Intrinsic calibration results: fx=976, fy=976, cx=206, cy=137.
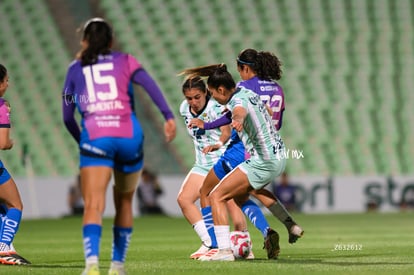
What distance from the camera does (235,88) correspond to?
8.93 m

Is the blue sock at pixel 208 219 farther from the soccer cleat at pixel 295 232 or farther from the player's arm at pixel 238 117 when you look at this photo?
the player's arm at pixel 238 117

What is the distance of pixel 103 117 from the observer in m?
6.71

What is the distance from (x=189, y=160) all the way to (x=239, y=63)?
15.4 m

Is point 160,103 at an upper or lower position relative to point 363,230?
upper

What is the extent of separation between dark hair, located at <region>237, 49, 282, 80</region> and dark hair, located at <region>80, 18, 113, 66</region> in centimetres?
270

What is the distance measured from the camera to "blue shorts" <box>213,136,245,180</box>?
9367mm

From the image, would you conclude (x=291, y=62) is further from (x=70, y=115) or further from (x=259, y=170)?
(x=70, y=115)

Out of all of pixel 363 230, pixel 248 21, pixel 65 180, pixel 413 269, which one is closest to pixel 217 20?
pixel 248 21

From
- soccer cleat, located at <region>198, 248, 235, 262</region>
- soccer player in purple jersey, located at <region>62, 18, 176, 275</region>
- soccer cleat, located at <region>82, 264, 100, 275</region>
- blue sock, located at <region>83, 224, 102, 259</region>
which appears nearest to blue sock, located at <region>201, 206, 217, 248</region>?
soccer cleat, located at <region>198, 248, 235, 262</region>

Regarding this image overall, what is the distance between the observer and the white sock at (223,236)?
28.9ft

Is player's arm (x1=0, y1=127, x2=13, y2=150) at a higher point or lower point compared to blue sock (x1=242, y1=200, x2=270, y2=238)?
higher

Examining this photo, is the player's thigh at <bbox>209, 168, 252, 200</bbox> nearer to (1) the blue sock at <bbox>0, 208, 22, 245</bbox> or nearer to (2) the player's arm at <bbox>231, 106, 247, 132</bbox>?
(2) the player's arm at <bbox>231, 106, 247, 132</bbox>

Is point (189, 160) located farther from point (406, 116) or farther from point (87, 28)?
point (87, 28)

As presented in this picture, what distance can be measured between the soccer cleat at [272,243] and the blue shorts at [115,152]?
2.64m
